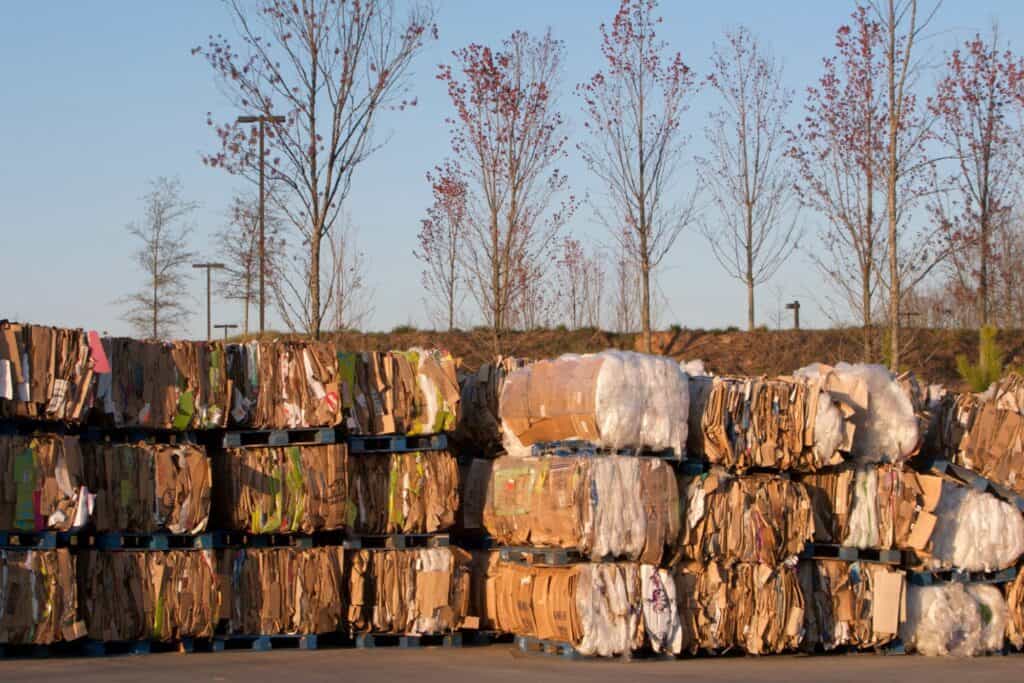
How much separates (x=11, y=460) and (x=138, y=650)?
6.18 feet

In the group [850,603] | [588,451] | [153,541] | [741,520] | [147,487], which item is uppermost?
[588,451]

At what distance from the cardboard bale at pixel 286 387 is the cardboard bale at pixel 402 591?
131 centimetres

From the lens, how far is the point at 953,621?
10.9 meters

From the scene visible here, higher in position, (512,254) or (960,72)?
(960,72)

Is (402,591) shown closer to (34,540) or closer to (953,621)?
(34,540)

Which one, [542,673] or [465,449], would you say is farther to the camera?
[465,449]

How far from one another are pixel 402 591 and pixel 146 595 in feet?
6.97

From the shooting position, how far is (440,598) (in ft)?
36.4

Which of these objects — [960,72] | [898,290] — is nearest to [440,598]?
[898,290]

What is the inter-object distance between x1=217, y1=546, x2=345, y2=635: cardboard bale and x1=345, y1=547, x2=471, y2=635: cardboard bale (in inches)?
9.3

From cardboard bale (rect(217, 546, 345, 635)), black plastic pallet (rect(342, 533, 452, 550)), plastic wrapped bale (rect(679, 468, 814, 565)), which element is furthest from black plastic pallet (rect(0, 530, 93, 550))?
plastic wrapped bale (rect(679, 468, 814, 565))

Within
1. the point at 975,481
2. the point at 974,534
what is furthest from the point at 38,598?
the point at 975,481

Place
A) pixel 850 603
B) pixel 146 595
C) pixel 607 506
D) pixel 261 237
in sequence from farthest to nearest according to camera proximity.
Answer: pixel 261 237 < pixel 850 603 < pixel 146 595 < pixel 607 506

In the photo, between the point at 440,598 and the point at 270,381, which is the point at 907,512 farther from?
the point at 270,381
